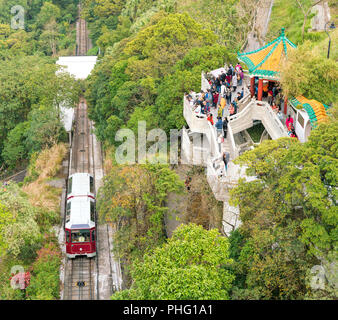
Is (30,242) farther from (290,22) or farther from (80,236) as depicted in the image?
(290,22)

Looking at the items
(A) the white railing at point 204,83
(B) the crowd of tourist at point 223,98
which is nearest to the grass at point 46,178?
(B) the crowd of tourist at point 223,98

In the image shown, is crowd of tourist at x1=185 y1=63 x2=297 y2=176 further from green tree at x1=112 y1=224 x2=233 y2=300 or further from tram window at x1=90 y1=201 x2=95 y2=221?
green tree at x1=112 y1=224 x2=233 y2=300

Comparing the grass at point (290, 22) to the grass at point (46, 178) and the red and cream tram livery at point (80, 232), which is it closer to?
the grass at point (46, 178)

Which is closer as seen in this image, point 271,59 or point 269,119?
point 269,119

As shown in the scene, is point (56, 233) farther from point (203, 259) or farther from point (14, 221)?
point (203, 259)

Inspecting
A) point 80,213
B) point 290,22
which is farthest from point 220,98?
point 290,22

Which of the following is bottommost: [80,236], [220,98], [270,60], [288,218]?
[288,218]
